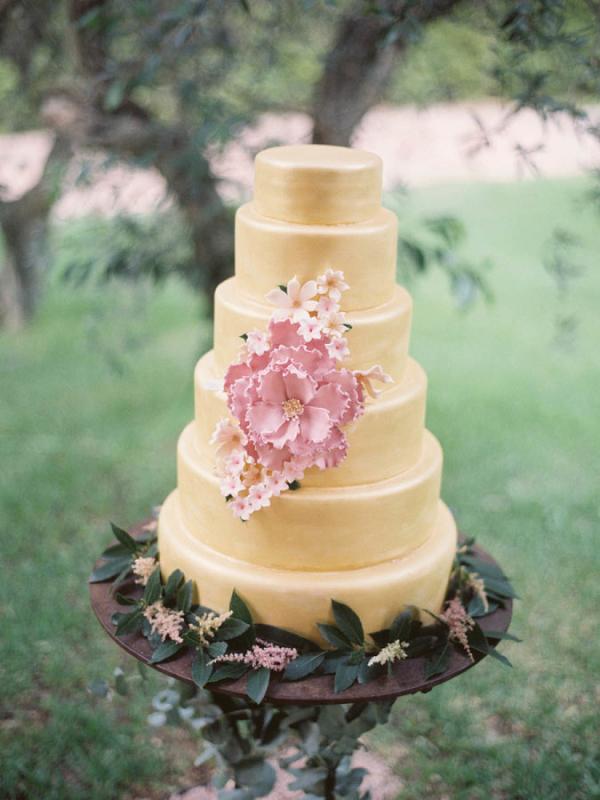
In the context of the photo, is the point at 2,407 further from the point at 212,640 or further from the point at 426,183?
the point at 426,183

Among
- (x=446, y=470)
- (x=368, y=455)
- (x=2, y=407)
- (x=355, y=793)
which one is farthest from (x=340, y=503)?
(x=2, y=407)

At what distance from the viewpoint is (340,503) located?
7.76ft

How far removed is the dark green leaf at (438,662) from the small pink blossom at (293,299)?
96cm

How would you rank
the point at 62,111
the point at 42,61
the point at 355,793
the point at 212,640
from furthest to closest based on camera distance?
the point at 42,61 < the point at 62,111 < the point at 355,793 < the point at 212,640

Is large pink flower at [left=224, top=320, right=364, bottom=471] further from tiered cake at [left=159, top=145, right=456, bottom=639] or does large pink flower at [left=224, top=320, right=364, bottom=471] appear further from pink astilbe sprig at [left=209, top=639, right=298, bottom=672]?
pink astilbe sprig at [left=209, top=639, right=298, bottom=672]

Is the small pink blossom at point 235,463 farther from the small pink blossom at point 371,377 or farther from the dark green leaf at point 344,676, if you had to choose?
the dark green leaf at point 344,676

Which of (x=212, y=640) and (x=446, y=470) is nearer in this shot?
(x=212, y=640)

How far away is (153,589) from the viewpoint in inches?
101

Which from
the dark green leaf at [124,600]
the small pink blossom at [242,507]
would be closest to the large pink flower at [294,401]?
the small pink blossom at [242,507]

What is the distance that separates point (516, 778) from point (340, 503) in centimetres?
191

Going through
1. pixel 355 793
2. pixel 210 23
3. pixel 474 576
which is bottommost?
pixel 355 793

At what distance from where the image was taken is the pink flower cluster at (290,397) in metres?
2.20

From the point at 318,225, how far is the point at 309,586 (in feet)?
3.06

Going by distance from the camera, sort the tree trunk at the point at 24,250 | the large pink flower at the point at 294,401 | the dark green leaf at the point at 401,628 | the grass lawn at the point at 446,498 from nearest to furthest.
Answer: the large pink flower at the point at 294,401 → the dark green leaf at the point at 401,628 → the grass lawn at the point at 446,498 → the tree trunk at the point at 24,250
